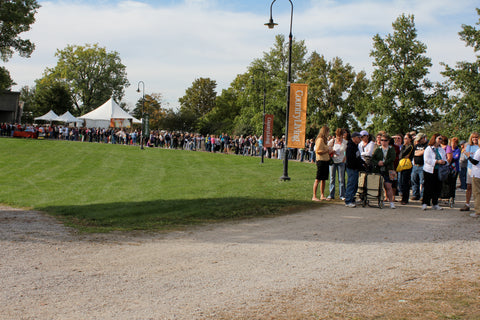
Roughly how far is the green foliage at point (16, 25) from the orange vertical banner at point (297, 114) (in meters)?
22.5

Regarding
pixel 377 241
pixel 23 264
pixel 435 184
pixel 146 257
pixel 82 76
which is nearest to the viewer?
pixel 23 264

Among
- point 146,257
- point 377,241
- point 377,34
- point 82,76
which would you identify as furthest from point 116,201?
point 82,76

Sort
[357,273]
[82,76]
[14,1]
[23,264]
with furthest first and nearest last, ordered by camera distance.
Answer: [82,76] < [14,1] < [23,264] < [357,273]

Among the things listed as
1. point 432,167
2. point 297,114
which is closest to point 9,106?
point 297,114

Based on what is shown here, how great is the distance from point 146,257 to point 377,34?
5323 centimetres

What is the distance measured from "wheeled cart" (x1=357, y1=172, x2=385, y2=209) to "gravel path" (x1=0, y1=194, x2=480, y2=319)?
179 cm

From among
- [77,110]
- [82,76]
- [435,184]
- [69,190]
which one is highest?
[82,76]

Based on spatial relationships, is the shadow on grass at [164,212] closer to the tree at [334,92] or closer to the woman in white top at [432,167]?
the woman in white top at [432,167]

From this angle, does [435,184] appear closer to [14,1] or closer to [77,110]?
[14,1]

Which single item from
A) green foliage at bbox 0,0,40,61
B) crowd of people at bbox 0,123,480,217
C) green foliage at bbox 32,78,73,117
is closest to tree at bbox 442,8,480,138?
crowd of people at bbox 0,123,480,217

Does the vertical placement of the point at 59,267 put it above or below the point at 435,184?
below

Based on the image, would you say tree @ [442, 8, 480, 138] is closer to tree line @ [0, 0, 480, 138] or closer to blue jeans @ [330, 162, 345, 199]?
tree line @ [0, 0, 480, 138]

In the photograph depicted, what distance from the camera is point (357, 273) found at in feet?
18.8

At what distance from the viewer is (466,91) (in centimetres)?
4341
